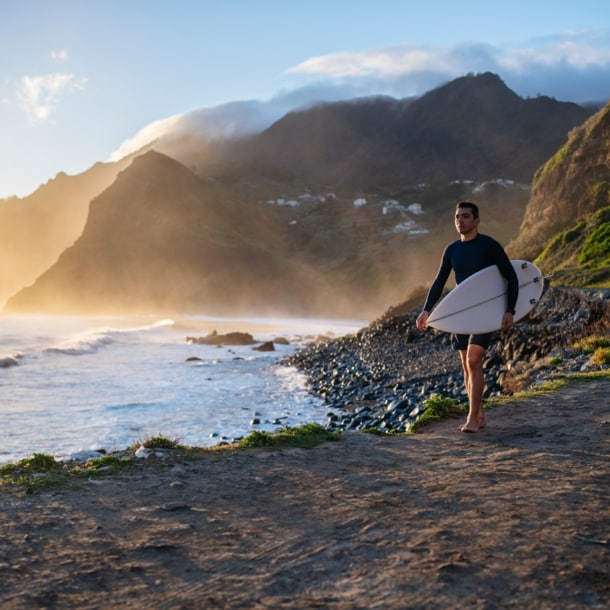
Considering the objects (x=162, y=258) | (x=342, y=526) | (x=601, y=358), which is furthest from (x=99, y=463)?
(x=162, y=258)

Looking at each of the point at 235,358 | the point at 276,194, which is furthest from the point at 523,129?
the point at 235,358

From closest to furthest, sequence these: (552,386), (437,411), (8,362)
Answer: (437,411) → (552,386) → (8,362)

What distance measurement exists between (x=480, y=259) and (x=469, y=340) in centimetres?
102

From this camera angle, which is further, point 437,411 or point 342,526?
point 437,411

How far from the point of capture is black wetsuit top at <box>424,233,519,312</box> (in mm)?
7211

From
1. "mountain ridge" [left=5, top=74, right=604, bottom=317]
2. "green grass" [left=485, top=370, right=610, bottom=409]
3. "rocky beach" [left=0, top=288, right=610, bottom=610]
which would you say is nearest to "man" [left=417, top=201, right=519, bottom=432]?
"rocky beach" [left=0, top=288, right=610, bottom=610]

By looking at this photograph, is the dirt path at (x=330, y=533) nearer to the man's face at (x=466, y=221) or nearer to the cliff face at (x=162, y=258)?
the man's face at (x=466, y=221)

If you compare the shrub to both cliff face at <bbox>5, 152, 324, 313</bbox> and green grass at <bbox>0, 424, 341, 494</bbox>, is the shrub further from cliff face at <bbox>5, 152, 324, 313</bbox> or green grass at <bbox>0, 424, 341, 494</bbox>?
cliff face at <bbox>5, 152, 324, 313</bbox>

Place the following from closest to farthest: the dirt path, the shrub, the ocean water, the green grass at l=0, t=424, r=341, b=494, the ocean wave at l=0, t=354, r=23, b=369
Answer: the dirt path, the green grass at l=0, t=424, r=341, b=494, the shrub, the ocean water, the ocean wave at l=0, t=354, r=23, b=369

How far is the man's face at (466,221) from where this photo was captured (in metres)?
7.19

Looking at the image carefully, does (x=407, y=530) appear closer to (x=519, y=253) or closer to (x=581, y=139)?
(x=519, y=253)

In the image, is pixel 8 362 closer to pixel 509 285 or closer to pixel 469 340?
pixel 469 340

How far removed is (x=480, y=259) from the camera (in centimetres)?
734

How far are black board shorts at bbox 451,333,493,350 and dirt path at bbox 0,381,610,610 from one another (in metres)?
1.31
